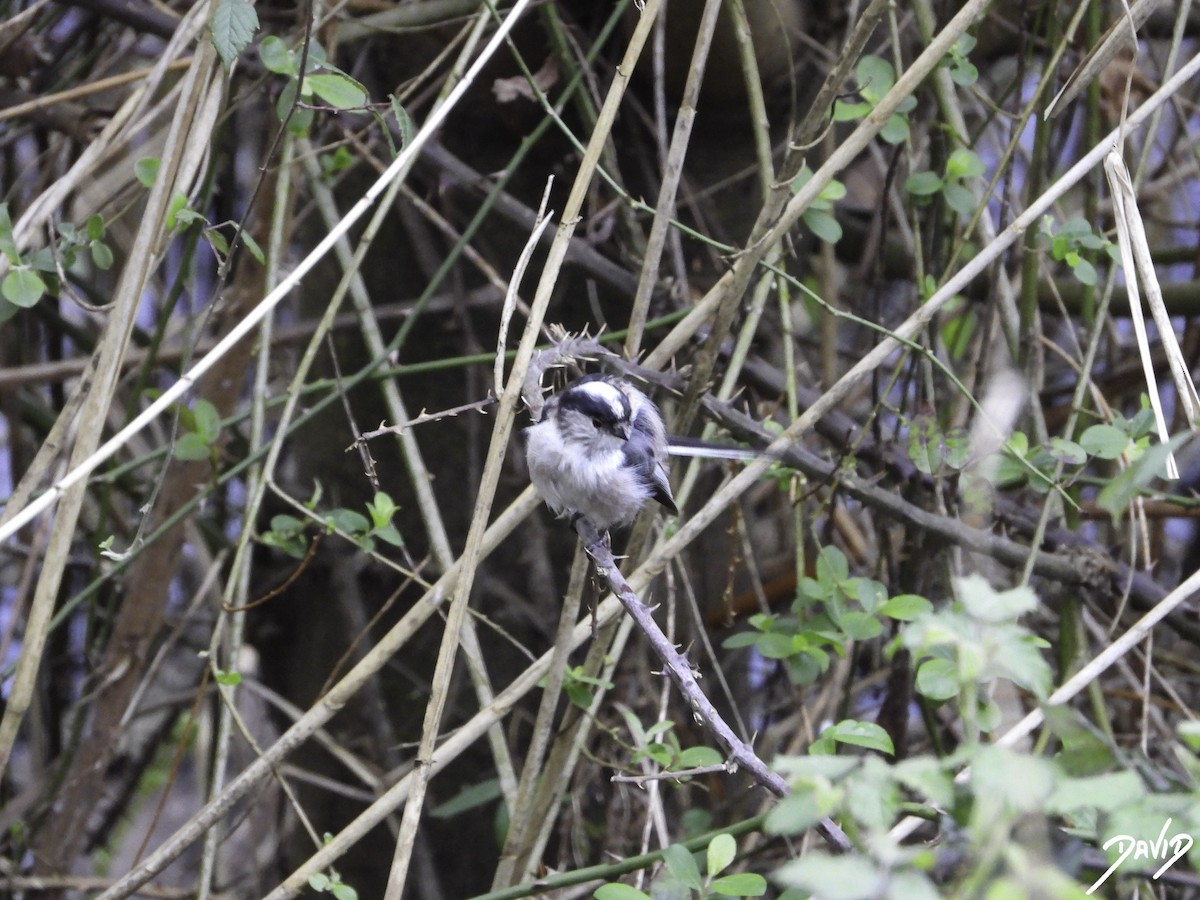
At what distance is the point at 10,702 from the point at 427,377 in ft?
4.17

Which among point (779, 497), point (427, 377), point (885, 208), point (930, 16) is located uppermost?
point (930, 16)

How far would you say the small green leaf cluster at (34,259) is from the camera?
1661 millimetres

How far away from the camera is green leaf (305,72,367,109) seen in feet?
5.49

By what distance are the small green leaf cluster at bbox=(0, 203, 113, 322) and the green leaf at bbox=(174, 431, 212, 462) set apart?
33 centimetres

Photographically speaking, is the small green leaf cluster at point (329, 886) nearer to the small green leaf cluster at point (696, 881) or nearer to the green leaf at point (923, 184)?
the small green leaf cluster at point (696, 881)

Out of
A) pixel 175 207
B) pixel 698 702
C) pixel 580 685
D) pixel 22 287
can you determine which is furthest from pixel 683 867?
pixel 22 287

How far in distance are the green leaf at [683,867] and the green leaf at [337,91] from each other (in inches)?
44.3

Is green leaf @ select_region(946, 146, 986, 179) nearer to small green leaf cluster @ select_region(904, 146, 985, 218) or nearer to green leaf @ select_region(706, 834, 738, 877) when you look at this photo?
small green leaf cluster @ select_region(904, 146, 985, 218)

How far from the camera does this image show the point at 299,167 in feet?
7.41

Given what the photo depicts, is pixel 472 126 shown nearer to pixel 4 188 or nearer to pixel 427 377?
pixel 427 377

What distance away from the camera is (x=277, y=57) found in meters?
1.72

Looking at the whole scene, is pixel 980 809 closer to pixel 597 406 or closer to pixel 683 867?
pixel 683 867

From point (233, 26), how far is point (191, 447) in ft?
Answer: 2.55

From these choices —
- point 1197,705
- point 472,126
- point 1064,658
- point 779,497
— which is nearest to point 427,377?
point 472,126
